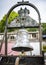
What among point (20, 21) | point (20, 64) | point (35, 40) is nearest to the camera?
point (20, 64)

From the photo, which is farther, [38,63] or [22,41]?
[22,41]

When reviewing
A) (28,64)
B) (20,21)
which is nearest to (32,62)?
(28,64)

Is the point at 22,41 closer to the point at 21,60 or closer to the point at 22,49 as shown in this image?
the point at 22,49

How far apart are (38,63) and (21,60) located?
26 centimetres

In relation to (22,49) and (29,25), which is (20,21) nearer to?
(29,25)

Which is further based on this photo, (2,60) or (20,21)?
(20,21)

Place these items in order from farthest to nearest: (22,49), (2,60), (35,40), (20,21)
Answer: (35,40), (20,21), (22,49), (2,60)

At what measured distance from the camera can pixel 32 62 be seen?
14.0 feet

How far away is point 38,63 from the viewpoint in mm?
4230

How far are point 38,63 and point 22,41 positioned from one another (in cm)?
79

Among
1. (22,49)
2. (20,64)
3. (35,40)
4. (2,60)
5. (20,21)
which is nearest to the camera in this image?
(20,64)

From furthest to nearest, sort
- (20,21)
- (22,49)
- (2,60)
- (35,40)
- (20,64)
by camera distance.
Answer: (35,40)
(20,21)
(22,49)
(2,60)
(20,64)

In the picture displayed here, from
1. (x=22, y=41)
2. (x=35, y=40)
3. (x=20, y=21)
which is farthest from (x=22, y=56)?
(x=35, y=40)

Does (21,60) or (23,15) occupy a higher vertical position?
(23,15)
